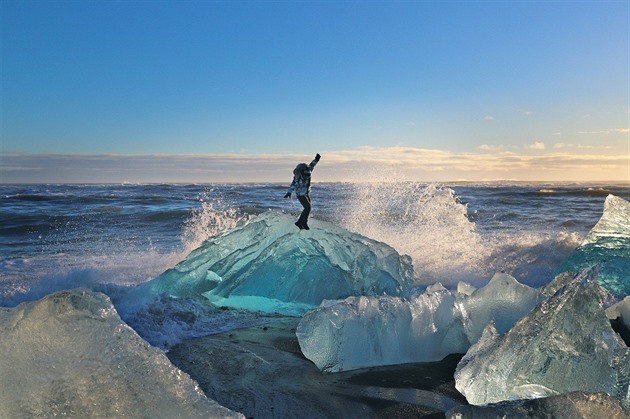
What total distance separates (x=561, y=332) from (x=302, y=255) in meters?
3.70

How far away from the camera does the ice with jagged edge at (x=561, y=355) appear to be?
A: 301 cm

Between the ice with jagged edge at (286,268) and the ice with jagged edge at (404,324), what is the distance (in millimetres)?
1784

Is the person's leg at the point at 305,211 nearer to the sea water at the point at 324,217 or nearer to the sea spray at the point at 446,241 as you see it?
the sea water at the point at 324,217

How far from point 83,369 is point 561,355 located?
8.61ft

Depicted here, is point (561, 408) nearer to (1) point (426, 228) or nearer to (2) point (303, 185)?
(2) point (303, 185)

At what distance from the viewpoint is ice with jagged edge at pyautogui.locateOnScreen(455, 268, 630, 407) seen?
301 centimetres

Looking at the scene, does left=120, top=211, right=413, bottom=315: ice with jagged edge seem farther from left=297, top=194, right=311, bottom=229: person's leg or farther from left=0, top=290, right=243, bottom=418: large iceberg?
left=0, top=290, right=243, bottom=418: large iceberg

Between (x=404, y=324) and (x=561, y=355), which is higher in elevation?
(x=561, y=355)

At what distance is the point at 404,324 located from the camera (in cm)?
412

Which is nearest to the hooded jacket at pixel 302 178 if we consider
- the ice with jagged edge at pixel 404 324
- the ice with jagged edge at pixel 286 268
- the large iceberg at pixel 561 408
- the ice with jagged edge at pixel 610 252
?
the ice with jagged edge at pixel 286 268

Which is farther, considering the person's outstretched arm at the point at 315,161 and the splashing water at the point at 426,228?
the splashing water at the point at 426,228

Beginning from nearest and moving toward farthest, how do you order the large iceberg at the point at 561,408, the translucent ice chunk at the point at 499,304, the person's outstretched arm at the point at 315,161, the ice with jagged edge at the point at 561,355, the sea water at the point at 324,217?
the large iceberg at the point at 561,408, the ice with jagged edge at the point at 561,355, the translucent ice chunk at the point at 499,304, the person's outstretched arm at the point at 315,161, the sea water at the point at 324,217

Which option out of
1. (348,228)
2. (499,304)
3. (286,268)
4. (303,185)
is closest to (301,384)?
(499,304)

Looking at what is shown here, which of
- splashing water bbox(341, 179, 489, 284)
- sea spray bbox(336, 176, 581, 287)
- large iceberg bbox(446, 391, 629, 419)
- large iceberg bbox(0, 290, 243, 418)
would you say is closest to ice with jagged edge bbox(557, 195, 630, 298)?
sea spray bbox(336, 176, 581, 287)
